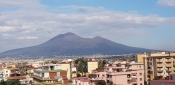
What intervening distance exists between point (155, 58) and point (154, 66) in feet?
4.15

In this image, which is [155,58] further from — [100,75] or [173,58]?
[100,75]

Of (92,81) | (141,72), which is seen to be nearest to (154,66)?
(141,72)

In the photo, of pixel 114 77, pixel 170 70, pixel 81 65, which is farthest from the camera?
pixel 81 65

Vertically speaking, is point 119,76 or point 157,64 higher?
point 157,64

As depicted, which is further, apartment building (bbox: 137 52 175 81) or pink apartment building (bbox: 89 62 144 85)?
apartment building (bbox: 137 52 175 81)

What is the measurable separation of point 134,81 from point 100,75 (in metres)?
4.11

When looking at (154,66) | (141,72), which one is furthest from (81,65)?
(141,72)

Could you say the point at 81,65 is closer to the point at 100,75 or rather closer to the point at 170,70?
the point at 170,70

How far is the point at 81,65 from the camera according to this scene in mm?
70750

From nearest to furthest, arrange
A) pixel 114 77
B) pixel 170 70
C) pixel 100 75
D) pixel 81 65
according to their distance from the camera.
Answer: pixel 114 77
pixel 100 75
pixel 170 70
pixel 81 65

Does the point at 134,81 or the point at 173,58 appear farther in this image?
the point at 173,58

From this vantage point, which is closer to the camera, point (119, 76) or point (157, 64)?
point (119, 76)

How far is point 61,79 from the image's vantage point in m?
38.2

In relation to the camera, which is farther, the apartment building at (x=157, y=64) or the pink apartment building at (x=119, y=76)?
the apartment building at (x=157, y=64)
